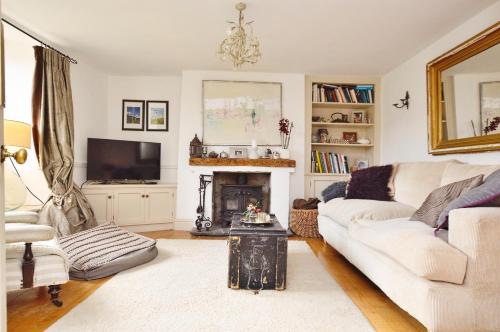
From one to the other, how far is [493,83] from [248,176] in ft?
10.1

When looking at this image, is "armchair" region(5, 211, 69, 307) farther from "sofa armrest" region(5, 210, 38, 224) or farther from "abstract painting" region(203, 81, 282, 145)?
"abstract painting" region(203, 81, 282, 145)

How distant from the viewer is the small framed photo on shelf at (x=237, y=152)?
456 cm

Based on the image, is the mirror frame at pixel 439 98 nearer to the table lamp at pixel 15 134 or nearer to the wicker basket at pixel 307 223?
the wicker basket at pixel 307 223

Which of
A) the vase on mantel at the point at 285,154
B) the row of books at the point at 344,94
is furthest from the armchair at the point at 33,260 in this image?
the row of books at the point at 344,94

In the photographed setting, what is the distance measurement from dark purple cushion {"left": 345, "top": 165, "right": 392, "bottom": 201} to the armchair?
109 inches

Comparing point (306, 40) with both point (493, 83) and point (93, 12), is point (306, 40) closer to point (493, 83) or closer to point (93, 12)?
point (493, 83)

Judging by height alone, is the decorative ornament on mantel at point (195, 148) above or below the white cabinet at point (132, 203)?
above

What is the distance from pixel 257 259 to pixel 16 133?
222 centimetres

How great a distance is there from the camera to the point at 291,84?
4.67 meters

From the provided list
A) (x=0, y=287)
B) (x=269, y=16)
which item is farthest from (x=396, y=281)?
(x=269, y=16)

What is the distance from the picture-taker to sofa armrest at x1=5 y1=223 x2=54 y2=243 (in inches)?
69.1

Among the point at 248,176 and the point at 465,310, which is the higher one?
the point at 248,176

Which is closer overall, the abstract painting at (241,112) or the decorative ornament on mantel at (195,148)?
the decorative ornament on mantel at (195,148)

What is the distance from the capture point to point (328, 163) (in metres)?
4.77
